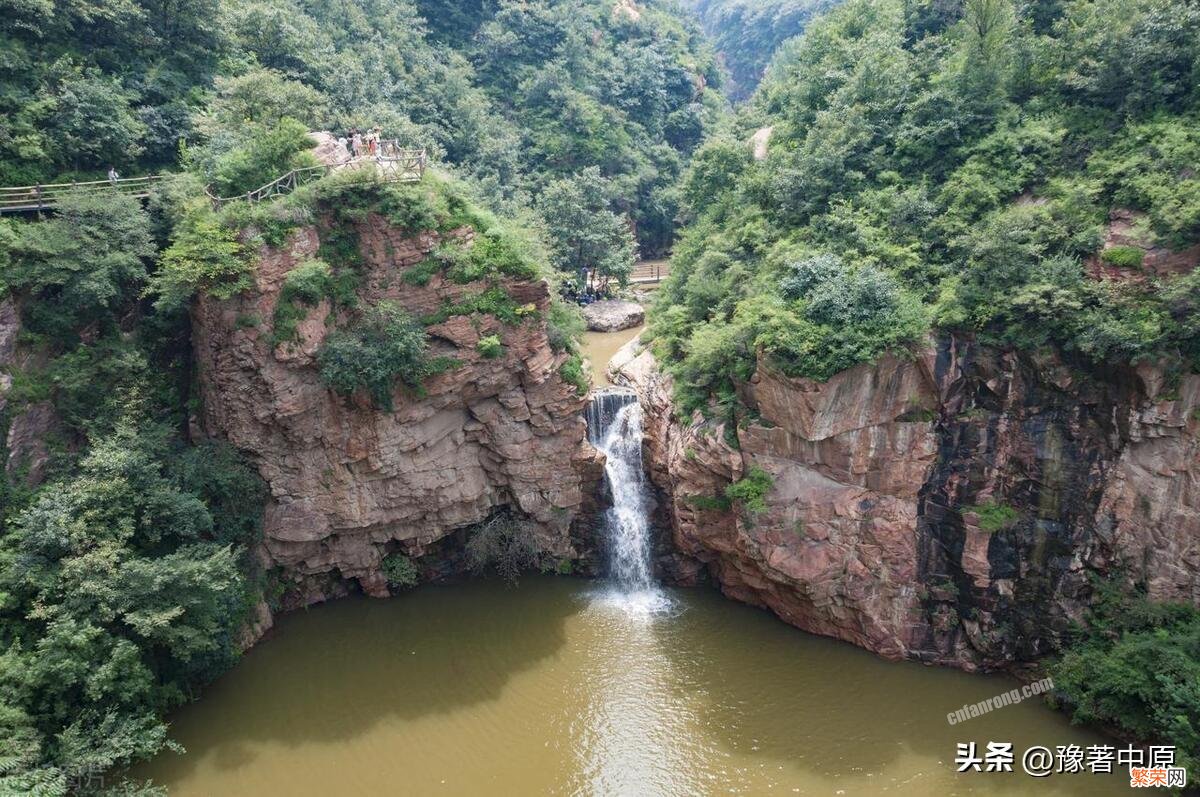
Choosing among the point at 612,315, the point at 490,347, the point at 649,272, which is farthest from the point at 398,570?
the point at 649,272

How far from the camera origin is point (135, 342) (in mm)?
16609

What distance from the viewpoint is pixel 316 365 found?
16453 millimetres

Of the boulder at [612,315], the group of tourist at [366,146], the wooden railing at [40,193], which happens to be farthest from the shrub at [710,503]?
the wooden railing at [40,193]

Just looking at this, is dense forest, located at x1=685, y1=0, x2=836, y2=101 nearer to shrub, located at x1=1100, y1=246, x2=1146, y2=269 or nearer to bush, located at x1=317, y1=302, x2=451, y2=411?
shrub, located at x1=1100, y1=246, x2=1146, y2=269

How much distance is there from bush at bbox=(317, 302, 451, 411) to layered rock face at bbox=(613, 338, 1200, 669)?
24.0 feet

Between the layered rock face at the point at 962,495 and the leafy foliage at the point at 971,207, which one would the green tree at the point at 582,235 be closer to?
the leafy foliage at the point at 971,207

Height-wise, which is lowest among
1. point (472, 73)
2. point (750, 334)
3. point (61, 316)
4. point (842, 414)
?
point (842, 414)

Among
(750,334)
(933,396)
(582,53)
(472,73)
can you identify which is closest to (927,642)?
(933,396)

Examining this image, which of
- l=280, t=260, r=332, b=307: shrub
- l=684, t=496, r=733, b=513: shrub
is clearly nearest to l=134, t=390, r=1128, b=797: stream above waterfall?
l=684, t=496, r=733, b=513: shrub

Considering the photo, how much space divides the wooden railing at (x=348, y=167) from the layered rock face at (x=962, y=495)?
10.1m

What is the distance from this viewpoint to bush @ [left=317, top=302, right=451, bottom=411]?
16.1 m

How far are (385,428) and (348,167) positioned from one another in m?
6.62

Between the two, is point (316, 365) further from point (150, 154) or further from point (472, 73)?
point (472, 73)

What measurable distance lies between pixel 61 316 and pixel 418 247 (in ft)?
26.7
